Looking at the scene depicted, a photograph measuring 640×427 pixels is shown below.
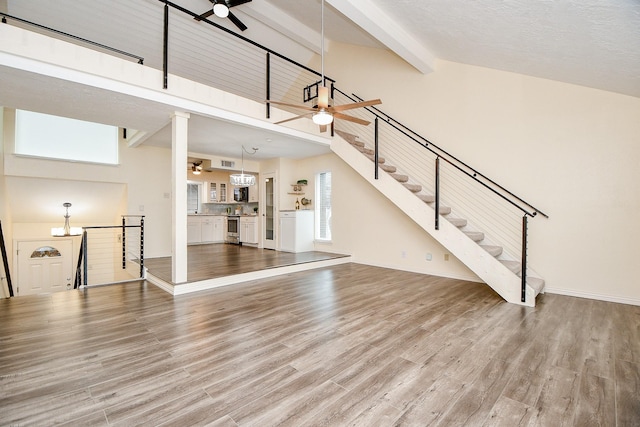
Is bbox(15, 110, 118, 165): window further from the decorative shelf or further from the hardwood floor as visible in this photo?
the decorative shelf

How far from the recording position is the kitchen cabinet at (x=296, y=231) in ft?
23.6

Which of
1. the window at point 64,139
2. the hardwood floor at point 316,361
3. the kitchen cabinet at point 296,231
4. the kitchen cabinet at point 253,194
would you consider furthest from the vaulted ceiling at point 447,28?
the kitchen cabinet at point 253,194

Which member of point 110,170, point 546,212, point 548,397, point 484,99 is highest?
point 484,99

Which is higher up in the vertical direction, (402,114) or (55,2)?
(55,2)

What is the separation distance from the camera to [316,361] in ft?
7.59

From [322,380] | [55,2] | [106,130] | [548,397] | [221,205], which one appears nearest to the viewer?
[548,397]

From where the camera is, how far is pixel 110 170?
6.25m

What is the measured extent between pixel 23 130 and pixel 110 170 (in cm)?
145

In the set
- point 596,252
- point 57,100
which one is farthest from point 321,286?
point 57,100

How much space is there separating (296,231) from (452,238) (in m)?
3.76

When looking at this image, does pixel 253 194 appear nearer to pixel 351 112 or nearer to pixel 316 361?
pixel 351 112

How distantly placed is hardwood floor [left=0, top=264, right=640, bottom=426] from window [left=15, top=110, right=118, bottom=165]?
3245 mm

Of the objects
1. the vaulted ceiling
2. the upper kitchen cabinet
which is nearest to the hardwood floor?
the vaulted ceiling

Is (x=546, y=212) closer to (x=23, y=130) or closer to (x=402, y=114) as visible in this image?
(x=402, y=114)
